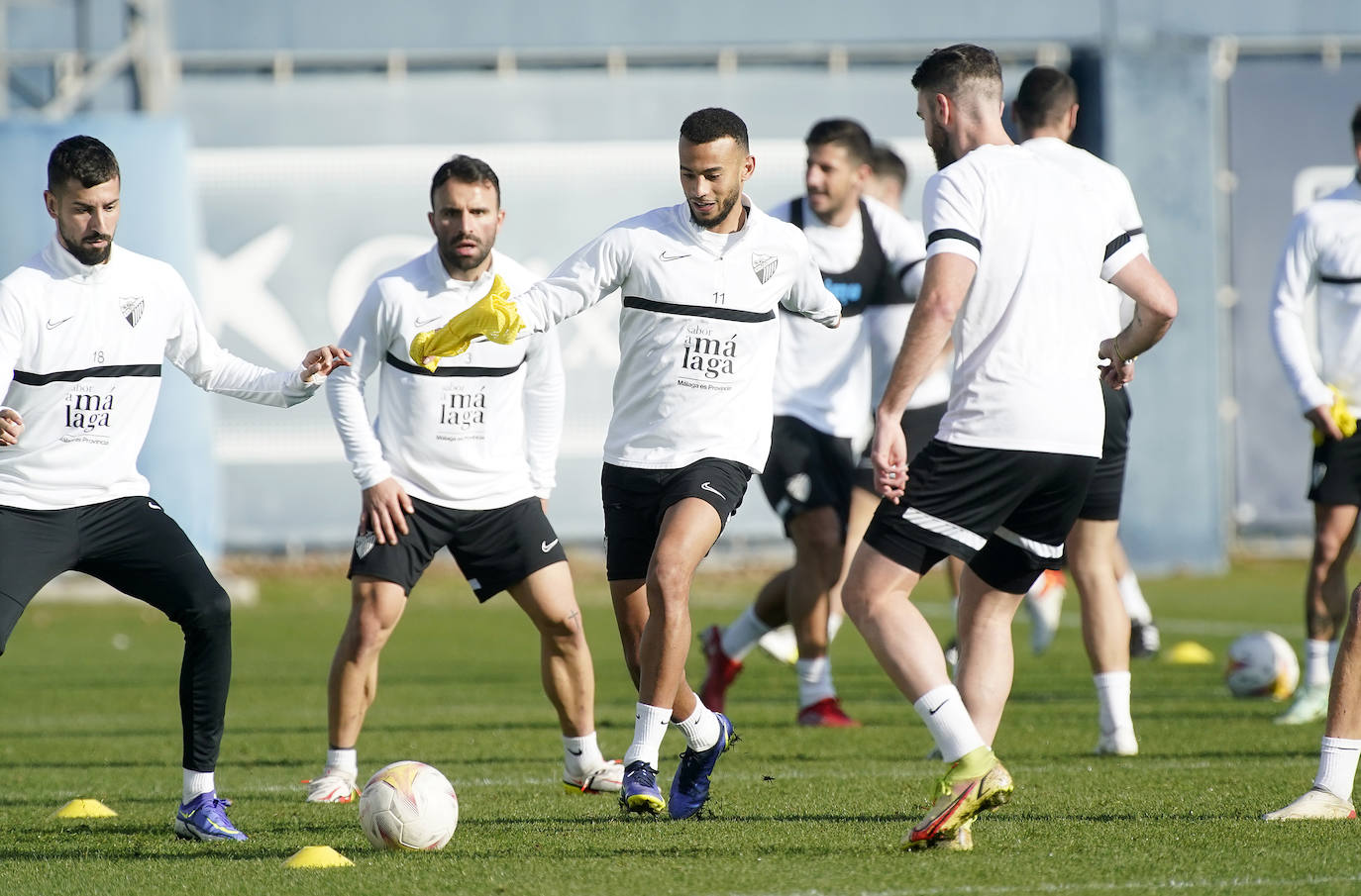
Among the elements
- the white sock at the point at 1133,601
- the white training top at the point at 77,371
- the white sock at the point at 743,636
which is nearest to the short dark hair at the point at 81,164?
the white training top at the point at 77,371

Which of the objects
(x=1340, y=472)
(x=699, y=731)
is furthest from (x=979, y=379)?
(x=1340, y=472)

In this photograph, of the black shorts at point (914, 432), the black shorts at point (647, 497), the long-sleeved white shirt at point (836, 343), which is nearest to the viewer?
the black shorts at point (647, 497)

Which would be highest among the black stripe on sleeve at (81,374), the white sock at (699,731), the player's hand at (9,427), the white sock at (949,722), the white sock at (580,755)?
the black stripe on sleeve at (81,374)

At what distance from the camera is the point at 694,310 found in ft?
20.6

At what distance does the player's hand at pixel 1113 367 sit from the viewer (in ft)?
20.2

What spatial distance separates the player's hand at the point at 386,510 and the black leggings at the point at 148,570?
87 centimetres

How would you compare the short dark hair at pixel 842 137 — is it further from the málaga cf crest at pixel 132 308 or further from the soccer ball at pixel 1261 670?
the málaga cf crest at pixel 132 308

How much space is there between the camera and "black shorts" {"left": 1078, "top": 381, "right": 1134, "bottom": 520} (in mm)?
7645

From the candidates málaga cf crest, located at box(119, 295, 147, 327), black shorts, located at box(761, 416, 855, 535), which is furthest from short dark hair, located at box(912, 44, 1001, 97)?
black shorts, located at box(761, 416, 855, 535)

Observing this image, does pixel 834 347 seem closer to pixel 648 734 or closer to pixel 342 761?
pixel 342 761

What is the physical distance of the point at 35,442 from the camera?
5.94 m

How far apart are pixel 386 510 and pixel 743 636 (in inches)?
117

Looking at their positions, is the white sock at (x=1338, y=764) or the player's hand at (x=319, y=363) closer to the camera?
the white sock at (x=1338, y=764)

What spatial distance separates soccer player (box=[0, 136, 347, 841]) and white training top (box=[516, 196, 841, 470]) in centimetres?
99
